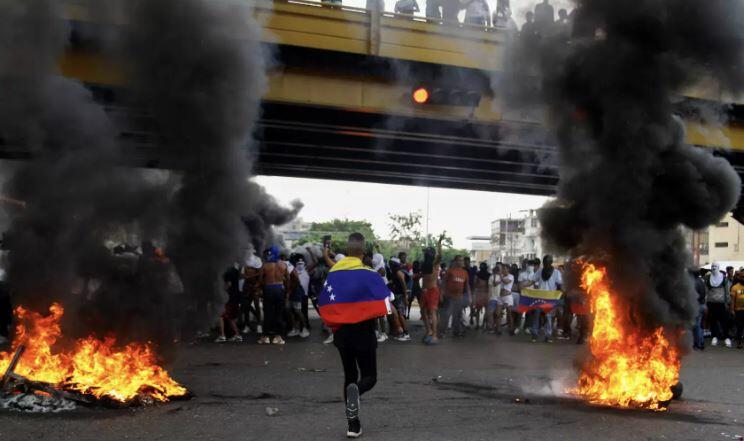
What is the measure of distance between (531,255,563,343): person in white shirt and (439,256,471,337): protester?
144 centimetres

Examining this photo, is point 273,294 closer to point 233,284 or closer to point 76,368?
point 233,284

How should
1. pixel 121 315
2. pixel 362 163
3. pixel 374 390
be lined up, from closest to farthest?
pixel 121 315 → pixel 374 390 → pixel 362 163

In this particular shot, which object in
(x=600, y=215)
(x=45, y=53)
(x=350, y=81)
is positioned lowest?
(x=600, y=215)

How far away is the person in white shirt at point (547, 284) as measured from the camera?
13117 millimetres

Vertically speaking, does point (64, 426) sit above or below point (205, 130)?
below

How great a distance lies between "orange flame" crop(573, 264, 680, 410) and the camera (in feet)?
21.2

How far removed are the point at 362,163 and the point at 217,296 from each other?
11802mm

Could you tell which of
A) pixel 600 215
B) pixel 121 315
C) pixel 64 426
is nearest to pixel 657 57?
pixel 600 215

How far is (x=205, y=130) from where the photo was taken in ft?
22.1

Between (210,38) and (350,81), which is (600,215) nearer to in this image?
(210,38)

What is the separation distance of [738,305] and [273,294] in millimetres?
8865

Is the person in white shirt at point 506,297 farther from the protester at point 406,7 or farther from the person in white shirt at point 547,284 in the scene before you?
the protester at point 406,7

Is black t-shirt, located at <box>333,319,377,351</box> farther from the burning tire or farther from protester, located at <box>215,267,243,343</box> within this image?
protester, located at <box>215,267,243,343</box>

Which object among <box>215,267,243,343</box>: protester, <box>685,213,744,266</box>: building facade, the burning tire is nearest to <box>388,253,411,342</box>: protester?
<box>215,267,243,343</box>: protester
